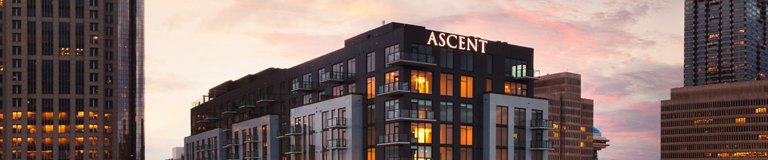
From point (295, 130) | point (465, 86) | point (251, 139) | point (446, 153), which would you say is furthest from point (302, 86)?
point (446, 153)

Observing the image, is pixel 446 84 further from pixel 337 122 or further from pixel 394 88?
pixel 337 122

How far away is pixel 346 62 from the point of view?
130m

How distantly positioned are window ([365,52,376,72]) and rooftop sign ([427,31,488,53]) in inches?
315

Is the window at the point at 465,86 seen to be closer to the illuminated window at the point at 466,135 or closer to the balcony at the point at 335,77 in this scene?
the illuminated window at the point at 466,135

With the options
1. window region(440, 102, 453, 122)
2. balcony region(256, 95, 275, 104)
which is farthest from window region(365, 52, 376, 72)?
balcony region(256, 95, 275, 104)

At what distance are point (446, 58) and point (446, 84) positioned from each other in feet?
10.9

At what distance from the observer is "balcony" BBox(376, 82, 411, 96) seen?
380ft

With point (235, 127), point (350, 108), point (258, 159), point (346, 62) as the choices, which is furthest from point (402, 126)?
point (235, 127)

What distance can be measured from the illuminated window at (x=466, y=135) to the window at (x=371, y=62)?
13.8m

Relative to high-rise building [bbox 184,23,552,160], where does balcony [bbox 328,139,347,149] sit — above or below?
below

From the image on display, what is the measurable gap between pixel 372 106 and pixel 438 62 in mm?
10265

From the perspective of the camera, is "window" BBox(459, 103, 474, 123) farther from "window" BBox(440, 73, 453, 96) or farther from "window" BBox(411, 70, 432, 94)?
"window" BBox(411, 70, 432, 94)

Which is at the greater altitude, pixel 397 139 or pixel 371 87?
pixel 371 87

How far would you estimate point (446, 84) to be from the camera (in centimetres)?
12150
